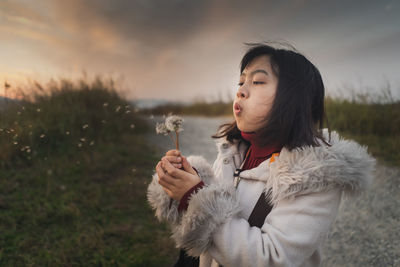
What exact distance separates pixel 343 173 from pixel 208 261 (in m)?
0.94

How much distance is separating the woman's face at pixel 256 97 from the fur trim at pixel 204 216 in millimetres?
401

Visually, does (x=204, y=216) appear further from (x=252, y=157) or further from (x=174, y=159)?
(x=252, y=157)

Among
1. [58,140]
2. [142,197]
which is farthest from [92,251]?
[58,140]

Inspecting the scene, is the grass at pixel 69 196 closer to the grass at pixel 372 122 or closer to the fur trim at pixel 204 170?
the fur trim at pixel 204 170

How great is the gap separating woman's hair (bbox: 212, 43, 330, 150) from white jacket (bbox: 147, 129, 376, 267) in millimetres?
79

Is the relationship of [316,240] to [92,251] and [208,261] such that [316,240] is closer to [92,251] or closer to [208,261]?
[208,261]

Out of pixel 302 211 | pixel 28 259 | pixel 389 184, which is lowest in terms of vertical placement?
pixel 389 184

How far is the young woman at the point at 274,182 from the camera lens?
109 centimetres

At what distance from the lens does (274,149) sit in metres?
1.36

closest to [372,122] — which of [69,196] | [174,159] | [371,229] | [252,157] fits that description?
[371,229]

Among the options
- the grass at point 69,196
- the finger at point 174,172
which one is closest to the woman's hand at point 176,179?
the finger at point 174,172

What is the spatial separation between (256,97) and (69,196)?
275 centimetres

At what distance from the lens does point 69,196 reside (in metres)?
2.95

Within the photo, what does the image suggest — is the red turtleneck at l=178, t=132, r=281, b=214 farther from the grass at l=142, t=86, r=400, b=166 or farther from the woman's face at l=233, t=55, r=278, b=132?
the grass at l=142, t=86, r=400, b=166
